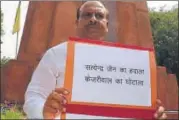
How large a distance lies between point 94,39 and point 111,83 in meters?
0.30

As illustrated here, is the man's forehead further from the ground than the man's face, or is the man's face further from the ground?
the man's forehead

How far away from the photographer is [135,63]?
6.24 ft

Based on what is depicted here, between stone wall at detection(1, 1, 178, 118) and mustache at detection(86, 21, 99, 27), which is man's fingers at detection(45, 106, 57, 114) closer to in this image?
mustache at detection(86, 21, 99, 27)

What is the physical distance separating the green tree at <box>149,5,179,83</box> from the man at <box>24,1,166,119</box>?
20217 millimetres

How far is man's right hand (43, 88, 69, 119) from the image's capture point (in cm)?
165

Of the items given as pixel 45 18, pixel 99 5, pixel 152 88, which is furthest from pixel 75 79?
pixel 45 18

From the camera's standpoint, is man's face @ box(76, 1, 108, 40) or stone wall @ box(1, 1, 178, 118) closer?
man's face @ box(76, 1, 108, 40)

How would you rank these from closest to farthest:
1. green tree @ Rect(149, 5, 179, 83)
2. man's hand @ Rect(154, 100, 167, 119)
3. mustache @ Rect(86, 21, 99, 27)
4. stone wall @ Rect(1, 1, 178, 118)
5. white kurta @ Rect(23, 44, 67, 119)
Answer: man's hand @ Rect(154, 100, 167, 119) < white kurta @ Rect(23, 44, 67, 119) < mustache @ Rect(86, 21, 99, 27) < stone wall @ Rect(1, 1, 178, 118) < green tree @ Rect(149, 5, 179, 83)

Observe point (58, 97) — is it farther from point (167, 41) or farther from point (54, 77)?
point (167, 41)

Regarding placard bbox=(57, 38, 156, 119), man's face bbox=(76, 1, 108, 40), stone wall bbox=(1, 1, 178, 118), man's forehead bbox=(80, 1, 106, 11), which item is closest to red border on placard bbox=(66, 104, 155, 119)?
placard bbox=(57, 38, 156, 119)

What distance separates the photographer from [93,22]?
2.04 m

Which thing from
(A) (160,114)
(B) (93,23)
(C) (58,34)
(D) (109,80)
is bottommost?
(A) (160,114)

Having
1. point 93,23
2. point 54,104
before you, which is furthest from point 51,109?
point 93,23

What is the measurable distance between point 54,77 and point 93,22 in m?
0.33
